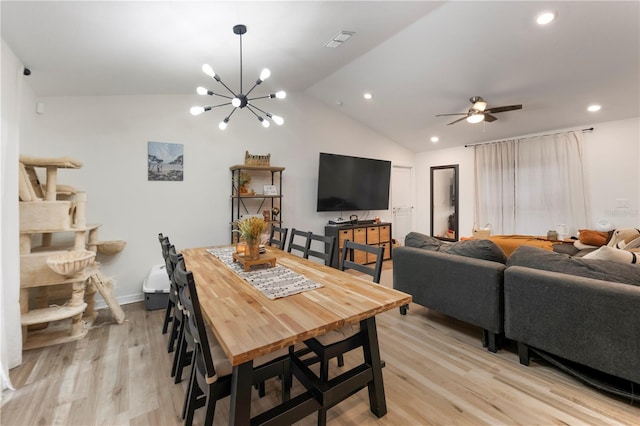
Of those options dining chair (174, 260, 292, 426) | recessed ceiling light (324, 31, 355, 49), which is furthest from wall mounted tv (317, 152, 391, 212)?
dining chair (174, 260, 292, 426)

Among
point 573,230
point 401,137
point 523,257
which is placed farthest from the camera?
point 401,137

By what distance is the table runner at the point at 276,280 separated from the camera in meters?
1.67

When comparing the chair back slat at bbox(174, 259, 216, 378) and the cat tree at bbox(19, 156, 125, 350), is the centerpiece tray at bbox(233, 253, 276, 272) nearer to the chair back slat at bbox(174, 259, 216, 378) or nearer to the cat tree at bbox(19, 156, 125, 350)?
the chair back slat at bbox(174, 259, 216, 378)

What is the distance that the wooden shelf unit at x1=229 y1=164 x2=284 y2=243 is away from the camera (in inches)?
163

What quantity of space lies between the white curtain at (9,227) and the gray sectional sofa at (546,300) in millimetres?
3354

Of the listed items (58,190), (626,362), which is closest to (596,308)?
(626,362)

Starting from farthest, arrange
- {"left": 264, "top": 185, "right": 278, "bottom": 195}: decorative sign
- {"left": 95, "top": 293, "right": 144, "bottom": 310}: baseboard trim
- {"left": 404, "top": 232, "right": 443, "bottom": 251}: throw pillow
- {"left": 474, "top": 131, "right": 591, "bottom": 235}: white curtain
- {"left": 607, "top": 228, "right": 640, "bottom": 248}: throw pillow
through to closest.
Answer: {"left": 474, "top": 131, "right": 591, "bottom": 235}: white curtain < {"left": 264, "top": 185, "right": 278, "bottom": 195}: decorative sign < {"left": 607, "top": 228, "right": 640, "bottom": 248}: throw pillow < {"left": 95, "top": 293, "right": 144, "bottom": 310}: baseboard trim < {"left": 404, "top": 232, "right": 443, "bottom": 251}: throw pillow

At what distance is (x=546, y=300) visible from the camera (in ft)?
6.66

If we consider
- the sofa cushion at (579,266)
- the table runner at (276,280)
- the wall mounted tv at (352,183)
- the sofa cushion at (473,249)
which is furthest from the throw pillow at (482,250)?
the wall mounted tv at (352,183)

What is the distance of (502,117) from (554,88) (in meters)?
0.98

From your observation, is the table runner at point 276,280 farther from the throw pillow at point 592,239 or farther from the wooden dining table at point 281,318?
the throw pillow at point 592,239

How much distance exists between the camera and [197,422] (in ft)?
5.46

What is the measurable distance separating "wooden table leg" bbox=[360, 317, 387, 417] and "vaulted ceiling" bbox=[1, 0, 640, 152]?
8.12 feet

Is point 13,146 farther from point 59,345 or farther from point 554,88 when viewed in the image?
point 554,88
